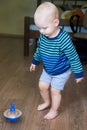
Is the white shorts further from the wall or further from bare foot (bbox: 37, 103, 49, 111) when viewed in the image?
the wall

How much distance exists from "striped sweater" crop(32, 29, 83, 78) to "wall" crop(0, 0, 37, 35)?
2821 mm

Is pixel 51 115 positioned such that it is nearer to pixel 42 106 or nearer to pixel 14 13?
pixel 42 106

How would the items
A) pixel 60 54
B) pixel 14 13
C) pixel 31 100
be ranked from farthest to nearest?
pixel 14 13, pixel 31 100, pixel 60 54

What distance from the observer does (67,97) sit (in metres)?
1.90

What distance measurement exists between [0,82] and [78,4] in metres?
2.44

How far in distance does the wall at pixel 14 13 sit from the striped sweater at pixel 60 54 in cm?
282

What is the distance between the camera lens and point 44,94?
1.62m

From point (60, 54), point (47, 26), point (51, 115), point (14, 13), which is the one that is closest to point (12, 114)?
point (51, 115)

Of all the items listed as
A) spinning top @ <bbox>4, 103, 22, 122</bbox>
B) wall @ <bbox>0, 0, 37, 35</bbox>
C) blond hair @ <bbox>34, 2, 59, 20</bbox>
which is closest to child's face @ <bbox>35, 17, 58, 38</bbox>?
blond hair @ <bbox>34, 2, 59, 20</bbox>

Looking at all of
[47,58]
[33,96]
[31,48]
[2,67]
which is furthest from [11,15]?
[47,58]

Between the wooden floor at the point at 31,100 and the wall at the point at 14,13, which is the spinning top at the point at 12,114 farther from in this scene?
the wall at the point at 14,13

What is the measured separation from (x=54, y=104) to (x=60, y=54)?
331mm

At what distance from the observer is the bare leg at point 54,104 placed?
5.02ft

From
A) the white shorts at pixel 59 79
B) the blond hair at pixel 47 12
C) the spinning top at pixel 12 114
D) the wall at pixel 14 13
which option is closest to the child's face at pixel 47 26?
the blond hair at pixel 47 12
